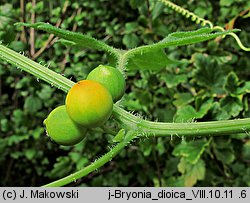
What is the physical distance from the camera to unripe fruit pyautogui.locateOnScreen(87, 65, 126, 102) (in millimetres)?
Answer: 871

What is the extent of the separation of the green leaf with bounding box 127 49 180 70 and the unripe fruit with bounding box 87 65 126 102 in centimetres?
16

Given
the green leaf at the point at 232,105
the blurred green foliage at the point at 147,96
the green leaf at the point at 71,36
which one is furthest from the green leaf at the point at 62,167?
the green leaf at the point at 71,36

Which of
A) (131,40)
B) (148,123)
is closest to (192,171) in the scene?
(131,40)

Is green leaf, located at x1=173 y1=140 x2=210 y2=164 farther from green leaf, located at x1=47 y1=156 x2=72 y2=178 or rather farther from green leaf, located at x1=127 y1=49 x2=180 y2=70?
green leaf, located at x1=47 y1=156 x2=72 y2=178

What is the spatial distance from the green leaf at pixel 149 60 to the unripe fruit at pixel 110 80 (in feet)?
0.53

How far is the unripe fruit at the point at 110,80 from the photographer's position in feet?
2.86

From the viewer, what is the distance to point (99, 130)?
0.92 meters

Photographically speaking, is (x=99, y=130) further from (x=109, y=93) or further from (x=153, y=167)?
(x=153, y=167)

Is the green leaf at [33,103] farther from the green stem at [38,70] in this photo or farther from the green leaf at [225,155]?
the green stem at [38,70]

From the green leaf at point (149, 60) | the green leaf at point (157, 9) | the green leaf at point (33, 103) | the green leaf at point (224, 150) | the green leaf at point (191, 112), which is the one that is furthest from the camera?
the green leaf at point (33, 103)

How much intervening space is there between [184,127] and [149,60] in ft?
0.84

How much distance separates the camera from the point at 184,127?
86 cm
